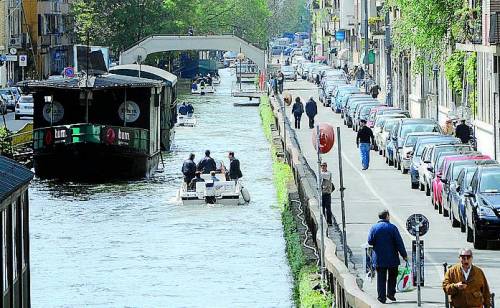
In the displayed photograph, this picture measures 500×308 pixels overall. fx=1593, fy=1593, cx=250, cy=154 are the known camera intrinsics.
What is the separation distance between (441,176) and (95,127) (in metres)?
20.9

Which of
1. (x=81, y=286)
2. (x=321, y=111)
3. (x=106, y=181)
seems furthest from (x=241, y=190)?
(x=321, y=111)

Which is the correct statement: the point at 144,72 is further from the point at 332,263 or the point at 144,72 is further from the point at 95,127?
the point at 332,263

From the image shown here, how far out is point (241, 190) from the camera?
46.6 m

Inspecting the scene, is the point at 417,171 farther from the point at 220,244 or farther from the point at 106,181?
the point at 106,181

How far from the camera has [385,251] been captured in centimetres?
2206

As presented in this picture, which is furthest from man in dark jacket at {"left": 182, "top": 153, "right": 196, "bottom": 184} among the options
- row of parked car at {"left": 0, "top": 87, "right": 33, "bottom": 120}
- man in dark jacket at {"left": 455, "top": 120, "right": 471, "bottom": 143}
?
row of parked car at {"left": 0, "top": 87, "right": 33, "bottom": 120}

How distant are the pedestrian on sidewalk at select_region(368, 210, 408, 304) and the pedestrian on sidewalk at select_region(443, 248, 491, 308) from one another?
12.4 feet

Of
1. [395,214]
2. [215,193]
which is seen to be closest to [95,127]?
[215,193]

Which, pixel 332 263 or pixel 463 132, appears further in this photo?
pixel 463 132

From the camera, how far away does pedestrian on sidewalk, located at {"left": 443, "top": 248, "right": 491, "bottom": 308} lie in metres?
18.0

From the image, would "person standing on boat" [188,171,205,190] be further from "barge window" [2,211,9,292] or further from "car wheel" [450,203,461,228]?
"barge window" [2,211,9,292]

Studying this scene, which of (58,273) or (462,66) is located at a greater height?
(462,66)

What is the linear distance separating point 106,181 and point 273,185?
6369 mm

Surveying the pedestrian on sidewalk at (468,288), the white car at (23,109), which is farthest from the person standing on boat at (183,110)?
the pedestrian on sidewalk at (468,288)
